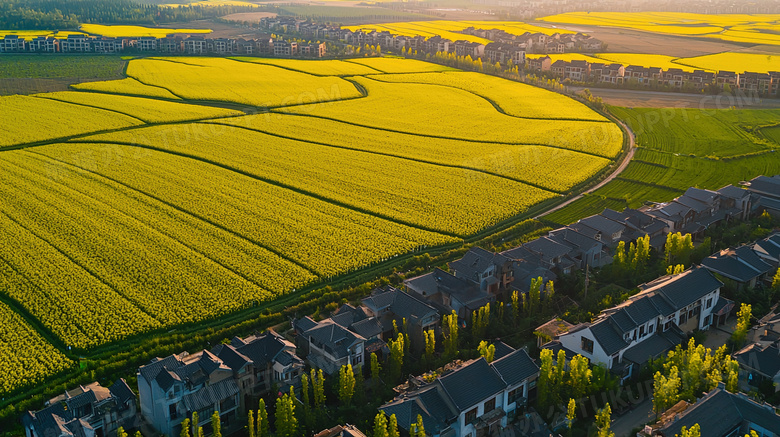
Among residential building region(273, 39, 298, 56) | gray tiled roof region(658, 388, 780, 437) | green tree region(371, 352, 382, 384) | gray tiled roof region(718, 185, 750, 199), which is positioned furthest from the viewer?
residential building region(273, 39, 298, 56)

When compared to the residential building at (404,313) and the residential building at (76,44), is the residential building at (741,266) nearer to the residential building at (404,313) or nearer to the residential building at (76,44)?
the residential building at (404,313)

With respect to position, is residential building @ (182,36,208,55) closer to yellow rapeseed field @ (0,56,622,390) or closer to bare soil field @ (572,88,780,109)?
yellow rapeseed field @ (0,56,622,390)

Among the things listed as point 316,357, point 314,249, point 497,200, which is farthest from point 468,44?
point 316,357

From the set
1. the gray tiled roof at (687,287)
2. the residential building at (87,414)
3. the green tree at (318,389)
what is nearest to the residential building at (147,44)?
the residential building at (87,414)

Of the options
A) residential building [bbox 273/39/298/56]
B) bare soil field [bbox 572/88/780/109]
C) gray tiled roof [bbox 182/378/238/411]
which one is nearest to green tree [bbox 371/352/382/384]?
gray tiled roof [bbox 182/378/238/411]

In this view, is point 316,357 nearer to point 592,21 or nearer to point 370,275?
point 370,275

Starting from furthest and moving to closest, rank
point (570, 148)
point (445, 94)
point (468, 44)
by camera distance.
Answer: point (468, 44) < point (445, 94) < point (570, 148)

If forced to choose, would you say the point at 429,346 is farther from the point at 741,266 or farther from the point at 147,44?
the point at 147,44
